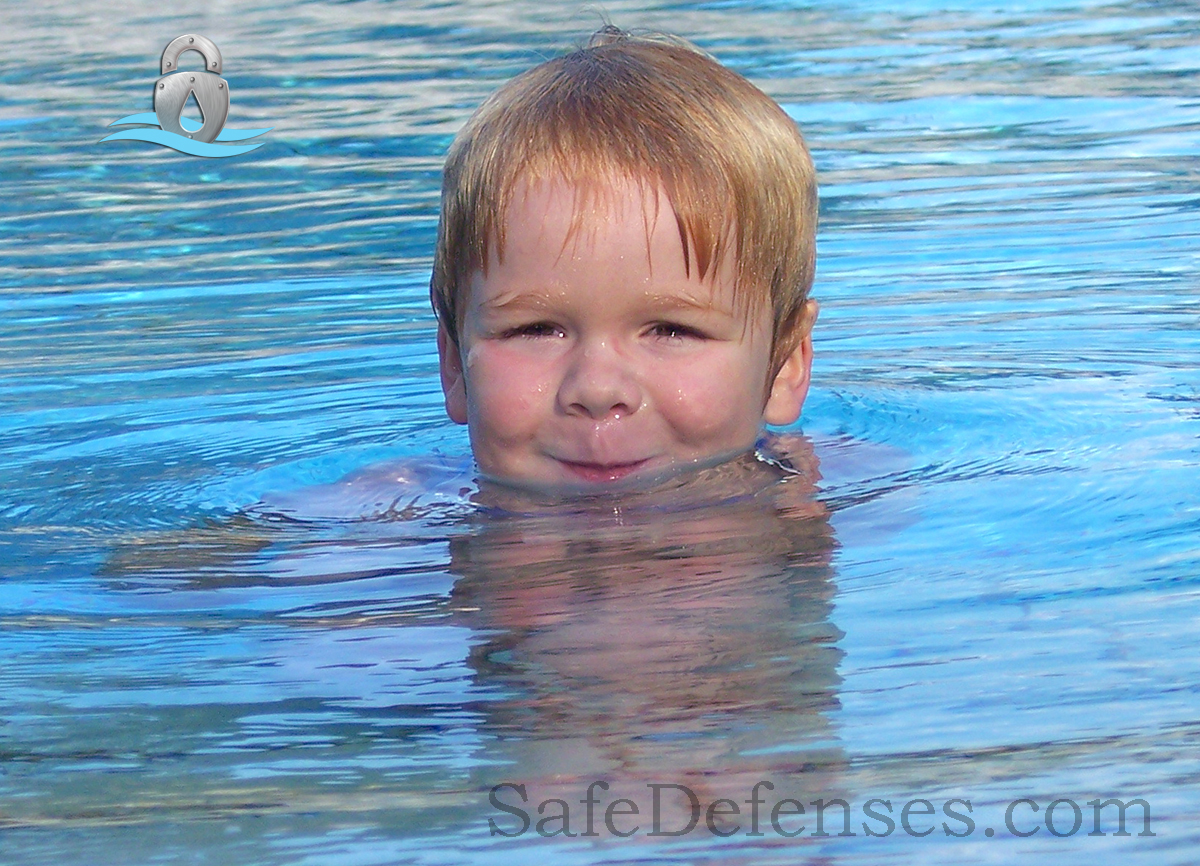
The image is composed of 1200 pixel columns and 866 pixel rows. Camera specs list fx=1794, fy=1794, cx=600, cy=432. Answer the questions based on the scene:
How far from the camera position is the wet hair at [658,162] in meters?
3.57

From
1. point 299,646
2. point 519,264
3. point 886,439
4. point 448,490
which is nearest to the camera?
point 299,646

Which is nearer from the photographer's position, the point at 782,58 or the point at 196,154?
the point at 196,154

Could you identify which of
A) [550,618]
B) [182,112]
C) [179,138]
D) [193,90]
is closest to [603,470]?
[550,618]

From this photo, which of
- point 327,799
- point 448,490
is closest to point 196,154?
point 448,490

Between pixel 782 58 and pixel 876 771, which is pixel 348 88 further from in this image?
pixel 876 771

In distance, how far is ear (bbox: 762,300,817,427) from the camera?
4031 millimetres

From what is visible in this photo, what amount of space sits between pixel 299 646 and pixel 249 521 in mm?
1088

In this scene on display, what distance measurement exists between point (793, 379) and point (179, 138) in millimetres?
6774

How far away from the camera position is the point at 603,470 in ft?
11.7

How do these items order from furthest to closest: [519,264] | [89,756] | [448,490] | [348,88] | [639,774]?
[348,88]
[448,490]
[519,264]
[89,756]
[639,774]

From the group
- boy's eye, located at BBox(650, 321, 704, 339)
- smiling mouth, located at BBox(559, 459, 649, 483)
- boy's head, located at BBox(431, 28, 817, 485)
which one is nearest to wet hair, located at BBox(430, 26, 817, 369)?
boy's head, located at BBox(431, 28, 817, 485)

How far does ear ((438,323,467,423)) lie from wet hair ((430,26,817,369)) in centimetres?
4

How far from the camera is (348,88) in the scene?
10477 millimetres

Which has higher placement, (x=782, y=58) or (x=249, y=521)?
(x=782, y=58)
